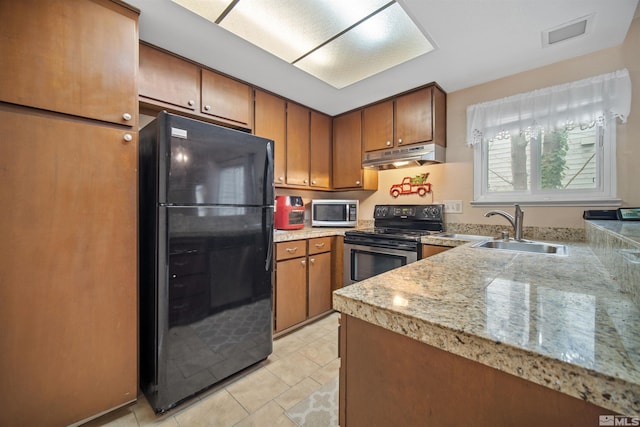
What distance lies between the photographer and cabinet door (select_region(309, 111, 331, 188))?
2.91 meters

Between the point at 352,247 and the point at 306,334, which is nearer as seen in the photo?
the point at 306,334

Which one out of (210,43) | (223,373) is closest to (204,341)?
(223,373)

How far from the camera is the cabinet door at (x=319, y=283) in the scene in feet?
8.01

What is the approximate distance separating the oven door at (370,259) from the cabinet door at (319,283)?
0.19m

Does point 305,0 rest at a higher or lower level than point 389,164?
higher

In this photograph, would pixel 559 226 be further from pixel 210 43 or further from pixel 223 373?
pixel 210 43

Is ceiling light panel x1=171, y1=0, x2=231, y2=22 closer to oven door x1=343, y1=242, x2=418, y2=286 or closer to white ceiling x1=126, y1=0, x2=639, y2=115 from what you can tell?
white ceiling x1=126, y1=0, x2=639, y2=115

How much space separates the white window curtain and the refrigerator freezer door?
1900 mm

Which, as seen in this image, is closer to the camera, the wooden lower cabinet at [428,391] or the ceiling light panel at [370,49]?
the wooden lower cabinet at [428,391]

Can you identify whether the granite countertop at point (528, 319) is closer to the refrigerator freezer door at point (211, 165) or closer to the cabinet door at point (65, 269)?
the refrigerator freezer door at point (211, 165)

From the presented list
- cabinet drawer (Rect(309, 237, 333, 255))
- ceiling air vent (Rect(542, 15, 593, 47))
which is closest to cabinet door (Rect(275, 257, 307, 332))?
cabinet drawer (Rect(309, 237, 333, 255))

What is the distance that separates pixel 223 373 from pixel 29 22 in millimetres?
2032

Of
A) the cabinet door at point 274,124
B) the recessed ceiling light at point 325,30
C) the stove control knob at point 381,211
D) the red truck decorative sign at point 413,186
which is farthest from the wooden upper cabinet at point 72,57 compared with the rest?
the red truck decorative sign at point 413,186

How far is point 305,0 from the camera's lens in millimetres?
1315
